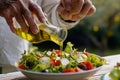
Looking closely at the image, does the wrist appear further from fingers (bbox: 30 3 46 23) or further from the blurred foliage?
the blurred foliage

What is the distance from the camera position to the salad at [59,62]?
1547mm

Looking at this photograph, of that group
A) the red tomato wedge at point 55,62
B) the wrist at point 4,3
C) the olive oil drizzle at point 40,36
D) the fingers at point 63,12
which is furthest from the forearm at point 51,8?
the wrist at point 4,3

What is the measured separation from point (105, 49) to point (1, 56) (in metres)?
4.21

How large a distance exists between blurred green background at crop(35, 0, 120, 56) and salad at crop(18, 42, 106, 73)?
4.08 m

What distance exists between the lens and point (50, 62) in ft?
5.19

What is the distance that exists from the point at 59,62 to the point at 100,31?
4.67 m

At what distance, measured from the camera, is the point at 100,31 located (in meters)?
6.21

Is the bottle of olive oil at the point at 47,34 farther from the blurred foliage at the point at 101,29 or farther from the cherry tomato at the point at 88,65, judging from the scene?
the blurred foliage at the point at 101,29

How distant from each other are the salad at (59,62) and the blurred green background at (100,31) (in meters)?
4.08

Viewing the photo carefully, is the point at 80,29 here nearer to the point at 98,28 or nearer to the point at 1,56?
the point at 98,28

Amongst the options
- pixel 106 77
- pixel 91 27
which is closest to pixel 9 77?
pixel 106 77

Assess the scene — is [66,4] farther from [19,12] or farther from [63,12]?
[19,12]

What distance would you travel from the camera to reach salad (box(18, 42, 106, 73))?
1547 millimetres

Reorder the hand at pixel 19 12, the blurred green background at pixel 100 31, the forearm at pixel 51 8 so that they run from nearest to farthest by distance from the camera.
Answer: the hand at pixel 19 12, the forearm at pixel 51 8, the blurred green background at pixel 100 31
